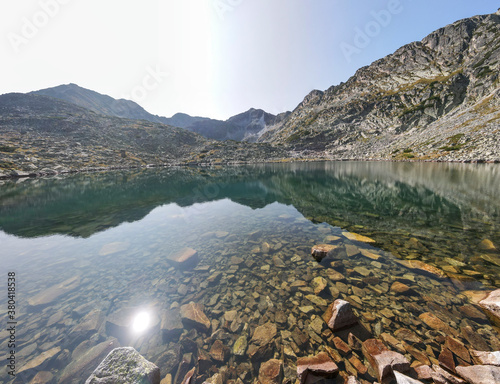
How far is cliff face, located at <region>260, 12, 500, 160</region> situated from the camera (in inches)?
3177

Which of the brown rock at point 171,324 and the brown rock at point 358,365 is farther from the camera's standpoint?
the brown rock at point 171,324

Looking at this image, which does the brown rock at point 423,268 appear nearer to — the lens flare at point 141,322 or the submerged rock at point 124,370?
the submerged rock at point 124,370

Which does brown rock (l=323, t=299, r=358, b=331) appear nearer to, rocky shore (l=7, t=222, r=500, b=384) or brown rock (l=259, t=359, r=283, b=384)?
rocky shore (l=7, t=222, r=500, b=384)

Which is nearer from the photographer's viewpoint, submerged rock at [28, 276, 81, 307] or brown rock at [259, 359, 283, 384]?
brown rock at [259, 359, 283, 384]

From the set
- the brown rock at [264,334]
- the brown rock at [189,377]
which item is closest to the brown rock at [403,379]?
the brown rock at [264,334]

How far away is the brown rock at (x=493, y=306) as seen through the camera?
21.4 feet

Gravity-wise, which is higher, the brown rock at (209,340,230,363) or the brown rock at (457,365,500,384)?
the brown rock at (457,365,500,384)

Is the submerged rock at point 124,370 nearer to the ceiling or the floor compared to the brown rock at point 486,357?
nearer to the ceiling

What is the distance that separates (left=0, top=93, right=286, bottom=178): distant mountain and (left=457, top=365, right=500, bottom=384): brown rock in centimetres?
10326

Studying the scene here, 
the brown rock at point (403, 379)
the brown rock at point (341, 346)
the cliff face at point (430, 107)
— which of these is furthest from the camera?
the cliff face at point (430, 107)

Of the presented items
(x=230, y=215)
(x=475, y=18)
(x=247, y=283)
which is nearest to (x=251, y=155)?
(x=230, y=215)

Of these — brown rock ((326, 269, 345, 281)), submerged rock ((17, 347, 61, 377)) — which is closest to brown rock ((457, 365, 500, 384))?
brown rock ((326, 269, 345, 281))

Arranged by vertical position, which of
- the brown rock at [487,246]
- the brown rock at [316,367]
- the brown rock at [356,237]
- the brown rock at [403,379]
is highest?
the brown rock at [403,379]

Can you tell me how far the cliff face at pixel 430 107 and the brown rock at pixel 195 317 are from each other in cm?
9175
